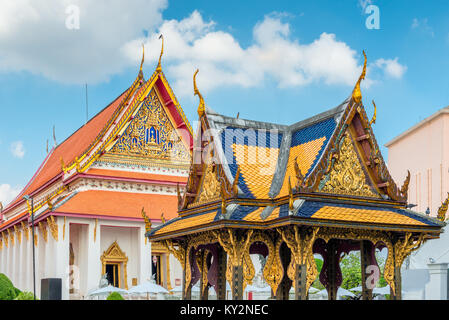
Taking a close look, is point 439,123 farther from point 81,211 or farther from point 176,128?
point 81,211

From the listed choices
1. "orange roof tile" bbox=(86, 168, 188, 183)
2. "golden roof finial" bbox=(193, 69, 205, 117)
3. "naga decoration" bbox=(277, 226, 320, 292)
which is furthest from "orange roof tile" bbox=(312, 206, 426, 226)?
"orange roof tile" bbox=(86, 168, 188, 183)

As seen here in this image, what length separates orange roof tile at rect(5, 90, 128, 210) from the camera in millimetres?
34188

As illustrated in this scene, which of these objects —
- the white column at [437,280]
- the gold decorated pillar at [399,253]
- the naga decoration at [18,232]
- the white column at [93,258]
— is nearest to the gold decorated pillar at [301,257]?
the gold decorated pillar at [399,253]

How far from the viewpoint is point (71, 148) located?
37.9 metres

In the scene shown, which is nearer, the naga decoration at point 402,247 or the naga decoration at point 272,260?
the naga decoration at point 272,260

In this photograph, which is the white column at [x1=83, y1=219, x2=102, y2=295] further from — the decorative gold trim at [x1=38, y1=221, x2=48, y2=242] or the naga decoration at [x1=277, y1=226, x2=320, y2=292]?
the naga decoration at [x1=277, y1=226, x2=320, y2=292]

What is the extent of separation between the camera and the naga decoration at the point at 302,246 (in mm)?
11477

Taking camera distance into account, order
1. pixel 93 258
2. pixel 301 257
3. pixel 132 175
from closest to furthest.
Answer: pixel 301 257, pixel 93 258, pixel 132 175

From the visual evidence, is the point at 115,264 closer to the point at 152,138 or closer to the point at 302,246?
the point at 152,138

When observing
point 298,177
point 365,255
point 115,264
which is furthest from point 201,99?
point 115,264

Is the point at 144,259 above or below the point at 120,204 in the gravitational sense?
below

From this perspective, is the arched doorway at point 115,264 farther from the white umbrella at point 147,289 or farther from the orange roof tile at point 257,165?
the orange roof tile at point 257,165

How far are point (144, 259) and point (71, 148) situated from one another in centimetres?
1117

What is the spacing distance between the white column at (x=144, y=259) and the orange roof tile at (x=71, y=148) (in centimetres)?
572
